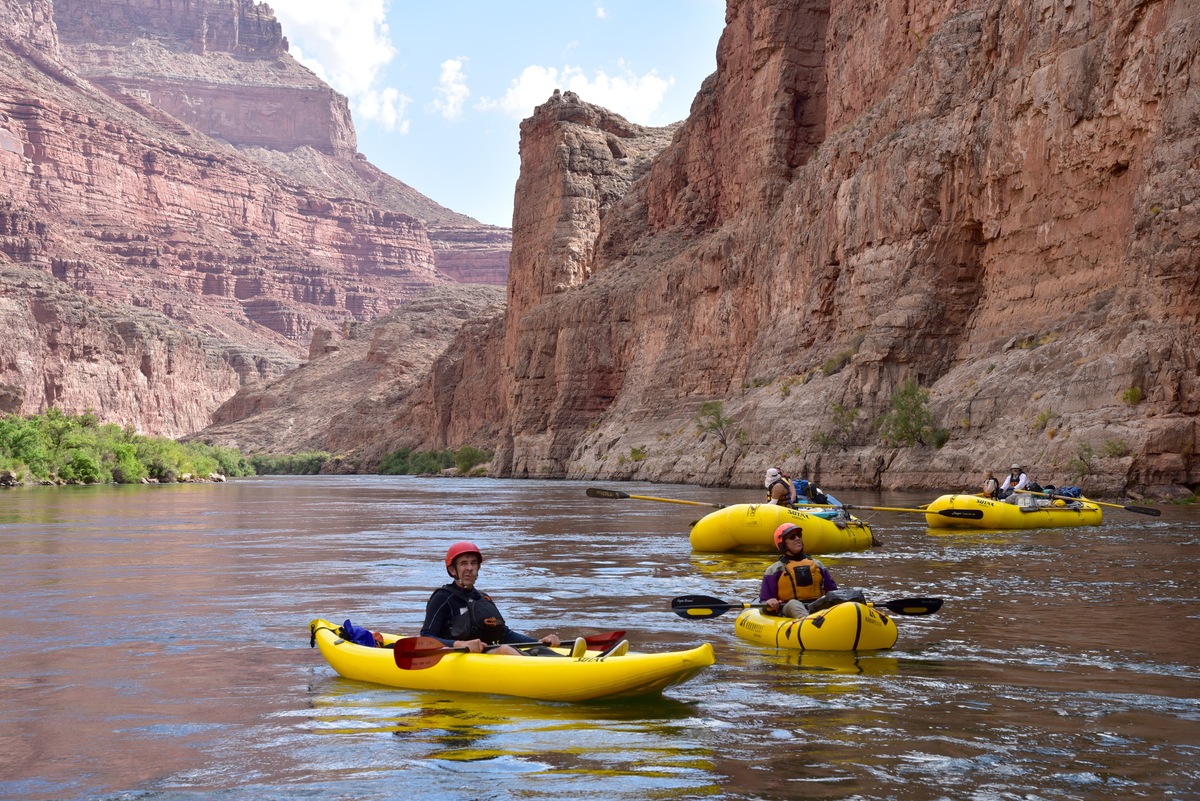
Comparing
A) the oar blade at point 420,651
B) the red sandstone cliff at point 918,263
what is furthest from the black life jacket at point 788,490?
the red sandstone cliff at point 918,263

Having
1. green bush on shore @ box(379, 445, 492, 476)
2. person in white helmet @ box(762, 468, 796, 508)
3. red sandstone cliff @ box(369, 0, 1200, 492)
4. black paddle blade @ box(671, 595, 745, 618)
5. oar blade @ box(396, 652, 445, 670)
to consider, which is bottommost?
oar blade @ box(396, 652, 445, 670)

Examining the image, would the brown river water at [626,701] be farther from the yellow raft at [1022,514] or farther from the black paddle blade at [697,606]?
the yellow raft at [1022,514]

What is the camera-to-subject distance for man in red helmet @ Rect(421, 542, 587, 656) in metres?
9.91

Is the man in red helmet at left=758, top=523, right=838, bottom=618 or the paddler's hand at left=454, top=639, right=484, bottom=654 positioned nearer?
the paddler's hand at left=454, top=639, right=484, bottom=654

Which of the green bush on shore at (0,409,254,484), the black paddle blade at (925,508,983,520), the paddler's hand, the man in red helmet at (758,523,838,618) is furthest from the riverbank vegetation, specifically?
the paddler's hand

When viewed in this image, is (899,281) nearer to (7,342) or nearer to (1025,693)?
(1025,693)

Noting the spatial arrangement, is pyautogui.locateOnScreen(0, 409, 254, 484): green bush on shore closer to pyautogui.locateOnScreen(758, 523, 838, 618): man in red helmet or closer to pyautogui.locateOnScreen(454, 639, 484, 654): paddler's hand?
pyautogui.locateOnScreen(758, 523, 838, 618): man in red helmet

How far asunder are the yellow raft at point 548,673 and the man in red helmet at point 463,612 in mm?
317

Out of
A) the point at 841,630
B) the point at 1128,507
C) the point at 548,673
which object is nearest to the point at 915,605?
the point at 841,630

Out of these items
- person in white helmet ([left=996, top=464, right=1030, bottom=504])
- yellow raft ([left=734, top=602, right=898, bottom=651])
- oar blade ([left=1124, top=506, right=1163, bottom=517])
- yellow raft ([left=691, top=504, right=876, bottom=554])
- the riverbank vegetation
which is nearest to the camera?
yellow raft ([left=734, top=602, right=898, bottom=651])

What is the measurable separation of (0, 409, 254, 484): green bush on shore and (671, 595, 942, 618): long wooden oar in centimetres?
4918

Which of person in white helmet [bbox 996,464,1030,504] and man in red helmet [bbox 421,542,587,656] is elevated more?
person in white helmet [bbox 996,464,1030,504]

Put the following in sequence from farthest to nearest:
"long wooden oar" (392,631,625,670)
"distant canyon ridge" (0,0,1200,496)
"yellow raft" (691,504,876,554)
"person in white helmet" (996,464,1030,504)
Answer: "distant canyon ridge" (0,0,1200,496), "person in white helmet" (996,464,1030,504), "yellow raft" (691,504,876,554), "long wooden oar" (392,631,625,670)

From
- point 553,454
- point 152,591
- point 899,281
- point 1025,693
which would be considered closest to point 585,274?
point 553,454
